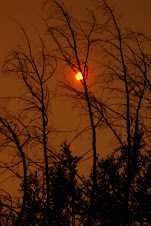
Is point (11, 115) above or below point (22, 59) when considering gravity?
below

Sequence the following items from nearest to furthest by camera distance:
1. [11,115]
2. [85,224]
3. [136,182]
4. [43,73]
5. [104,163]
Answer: [85,224] < [11,115] < [43,73] < [136,182] < [104,163]

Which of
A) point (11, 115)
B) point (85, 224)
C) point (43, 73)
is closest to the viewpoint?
point (85, 224)

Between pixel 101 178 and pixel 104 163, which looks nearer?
pixel 101 178

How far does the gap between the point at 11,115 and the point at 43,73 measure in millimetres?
1036

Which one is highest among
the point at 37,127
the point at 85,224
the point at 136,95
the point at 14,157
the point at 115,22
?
the point at 115,22

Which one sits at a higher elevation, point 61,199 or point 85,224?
point 61,199

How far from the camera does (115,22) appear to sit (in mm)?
6125

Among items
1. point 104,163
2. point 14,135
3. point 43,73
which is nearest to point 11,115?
point 14,135

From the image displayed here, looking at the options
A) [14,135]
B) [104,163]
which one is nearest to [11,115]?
[14,135]

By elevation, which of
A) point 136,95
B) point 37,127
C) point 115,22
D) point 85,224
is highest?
point 115,22

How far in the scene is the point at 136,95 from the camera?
19.9 feet

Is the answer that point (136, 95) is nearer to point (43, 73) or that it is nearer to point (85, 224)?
point (43, 73)

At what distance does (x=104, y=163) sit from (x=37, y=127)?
576 centimetres

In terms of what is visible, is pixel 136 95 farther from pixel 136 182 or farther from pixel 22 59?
pixel 136 182
